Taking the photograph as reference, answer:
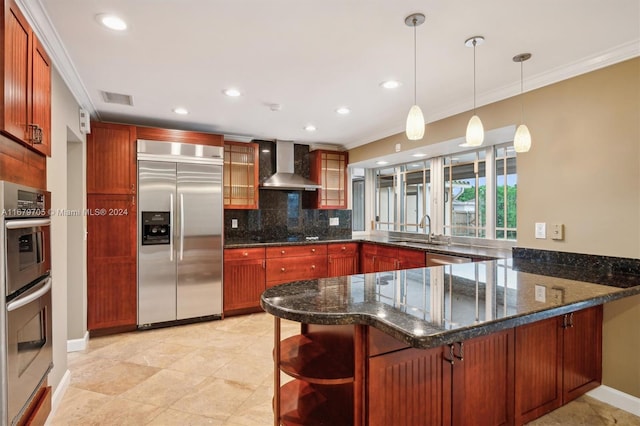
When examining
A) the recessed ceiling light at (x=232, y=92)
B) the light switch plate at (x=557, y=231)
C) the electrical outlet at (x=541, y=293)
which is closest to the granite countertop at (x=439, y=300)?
the electrical outlet at (x=541, y=293)

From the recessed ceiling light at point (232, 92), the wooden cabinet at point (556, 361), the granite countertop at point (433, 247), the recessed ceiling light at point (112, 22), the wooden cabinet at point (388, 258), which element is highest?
the recessed ceiling light at point (112, 22)

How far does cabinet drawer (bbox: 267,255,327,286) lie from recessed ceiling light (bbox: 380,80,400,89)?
253 cm

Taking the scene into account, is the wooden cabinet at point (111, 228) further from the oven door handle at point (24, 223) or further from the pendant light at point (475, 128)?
the pendant light at point (475, 128)

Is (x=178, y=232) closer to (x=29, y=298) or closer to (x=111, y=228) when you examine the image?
(x=111, y=228)

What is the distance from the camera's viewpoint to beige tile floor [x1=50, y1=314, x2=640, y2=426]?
217 centimetres

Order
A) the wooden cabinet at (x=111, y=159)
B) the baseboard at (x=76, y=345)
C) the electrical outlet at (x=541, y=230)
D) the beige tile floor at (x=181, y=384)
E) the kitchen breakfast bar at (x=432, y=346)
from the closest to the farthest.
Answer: the kitchen breakfast bar at (x=432, y=346)
the beige tile floor at (x=181, y=384)
the electrical outlet at (x=541, y=230)
the baseboard at (x=76, y=345)
the wooden cabinet at (x=111, y=159)

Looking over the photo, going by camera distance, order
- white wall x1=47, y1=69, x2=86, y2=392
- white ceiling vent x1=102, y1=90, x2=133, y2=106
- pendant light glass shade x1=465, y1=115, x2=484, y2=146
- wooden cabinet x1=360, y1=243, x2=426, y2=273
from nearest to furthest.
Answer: pendant light glass shade x1=465, y1=115, x2=484, y2=146, white wall x1=47, y1=69, x2=86, y2=392, white ceiling vent x1=102, y1=90, x2=133, y2=106, wooden cabinet x1=360, y1=243, x2=426, y2=273

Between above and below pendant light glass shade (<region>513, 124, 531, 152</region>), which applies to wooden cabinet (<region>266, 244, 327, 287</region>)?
Answer: below

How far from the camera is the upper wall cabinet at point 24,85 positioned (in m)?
1.47

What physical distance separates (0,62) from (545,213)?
345 centimetres

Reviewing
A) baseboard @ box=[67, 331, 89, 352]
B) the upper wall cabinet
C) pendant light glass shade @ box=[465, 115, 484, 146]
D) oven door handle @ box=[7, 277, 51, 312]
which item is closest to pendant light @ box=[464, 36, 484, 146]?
pendant light glass shade @ box=[465, 115, 484, 146]

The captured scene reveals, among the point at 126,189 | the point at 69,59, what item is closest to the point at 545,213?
the point at 69,59

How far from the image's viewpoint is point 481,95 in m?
3.07

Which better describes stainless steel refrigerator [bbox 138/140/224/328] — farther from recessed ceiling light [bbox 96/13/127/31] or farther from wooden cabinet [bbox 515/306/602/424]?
wooden cabinet [bbox 515/306/602/424]
